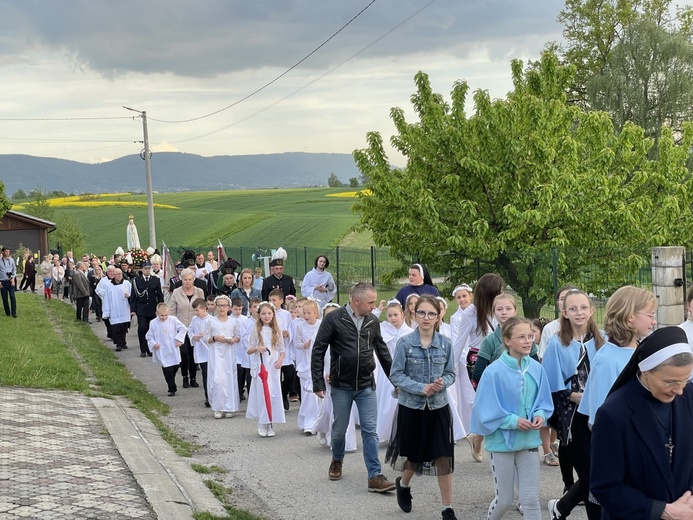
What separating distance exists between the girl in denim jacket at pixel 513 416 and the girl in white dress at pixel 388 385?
168 inches

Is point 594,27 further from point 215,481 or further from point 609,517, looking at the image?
point 609,517

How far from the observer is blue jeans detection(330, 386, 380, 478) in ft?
30.3

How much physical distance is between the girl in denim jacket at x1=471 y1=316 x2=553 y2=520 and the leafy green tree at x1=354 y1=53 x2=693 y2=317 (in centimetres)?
1295

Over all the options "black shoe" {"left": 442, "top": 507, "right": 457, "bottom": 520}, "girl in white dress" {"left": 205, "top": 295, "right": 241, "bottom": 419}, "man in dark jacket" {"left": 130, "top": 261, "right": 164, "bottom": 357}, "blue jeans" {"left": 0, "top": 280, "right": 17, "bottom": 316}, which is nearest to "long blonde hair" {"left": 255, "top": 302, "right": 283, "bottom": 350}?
"girl in white dress" {"left": 205, "top": 295, "right": 241, "bottom": 419}

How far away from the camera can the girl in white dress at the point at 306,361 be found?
Result: 12398 mm

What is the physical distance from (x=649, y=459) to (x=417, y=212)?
1817 cm

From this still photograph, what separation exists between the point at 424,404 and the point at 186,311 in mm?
10089

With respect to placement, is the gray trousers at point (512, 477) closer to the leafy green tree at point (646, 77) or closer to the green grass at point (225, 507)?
the green grass at point (225, 507)

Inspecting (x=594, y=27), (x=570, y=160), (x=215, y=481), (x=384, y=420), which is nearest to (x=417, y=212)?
(x=570, y=160)

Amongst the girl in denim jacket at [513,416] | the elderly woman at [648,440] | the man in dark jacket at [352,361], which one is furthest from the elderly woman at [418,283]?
the elderly woman at [648,440]

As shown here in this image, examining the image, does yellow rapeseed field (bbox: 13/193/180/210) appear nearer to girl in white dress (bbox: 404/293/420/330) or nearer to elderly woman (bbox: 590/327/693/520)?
girl in white dress (bbox: 404/293/420/330)

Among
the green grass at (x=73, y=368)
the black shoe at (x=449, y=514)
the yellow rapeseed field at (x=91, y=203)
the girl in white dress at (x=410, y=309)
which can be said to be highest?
the yellow rapeseed field at (x=91, y=203)

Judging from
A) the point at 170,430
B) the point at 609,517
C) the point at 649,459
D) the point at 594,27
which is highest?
the point at 594,27

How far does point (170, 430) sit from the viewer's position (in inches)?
500
